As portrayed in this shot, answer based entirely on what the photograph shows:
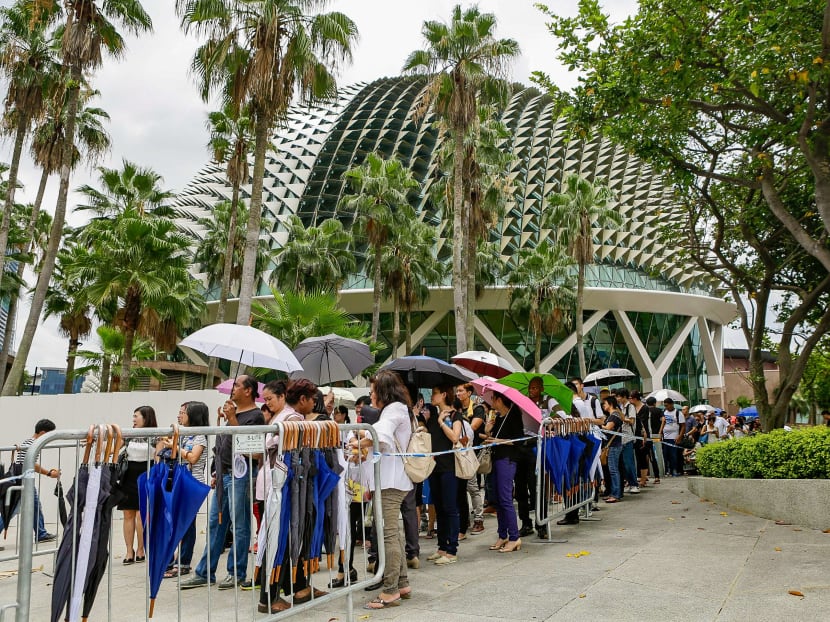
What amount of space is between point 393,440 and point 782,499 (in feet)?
19.4

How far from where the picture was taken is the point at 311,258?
3481 centimetres

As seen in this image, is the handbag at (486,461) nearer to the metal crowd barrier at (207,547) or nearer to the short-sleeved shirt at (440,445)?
the short-sleeved shirt at (440,445)

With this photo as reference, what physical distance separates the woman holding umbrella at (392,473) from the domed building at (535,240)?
3556cm

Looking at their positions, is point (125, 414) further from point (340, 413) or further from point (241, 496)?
→ point (241, 496)

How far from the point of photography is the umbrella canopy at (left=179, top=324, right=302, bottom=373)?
8.08m

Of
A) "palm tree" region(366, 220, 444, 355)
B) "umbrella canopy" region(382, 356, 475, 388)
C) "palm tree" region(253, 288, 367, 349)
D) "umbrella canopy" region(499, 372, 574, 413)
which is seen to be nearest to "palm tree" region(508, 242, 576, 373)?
"palm tree" region(366, 220, 444, 355)

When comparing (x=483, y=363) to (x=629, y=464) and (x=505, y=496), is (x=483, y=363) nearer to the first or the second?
(x=505, y=496)

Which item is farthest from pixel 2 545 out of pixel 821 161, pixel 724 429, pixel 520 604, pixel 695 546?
pixel 724 429

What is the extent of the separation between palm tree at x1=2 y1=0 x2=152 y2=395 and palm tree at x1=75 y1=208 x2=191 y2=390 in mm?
1710

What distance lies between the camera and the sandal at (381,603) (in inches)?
209

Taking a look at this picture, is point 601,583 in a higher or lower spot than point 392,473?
lower

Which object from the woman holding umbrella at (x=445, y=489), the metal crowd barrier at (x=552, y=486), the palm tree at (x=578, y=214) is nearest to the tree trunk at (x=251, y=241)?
the metal crowd barrier at (x=552, y=486)

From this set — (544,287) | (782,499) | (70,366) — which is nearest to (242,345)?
(782,499)

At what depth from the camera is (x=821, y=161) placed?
359 inches
